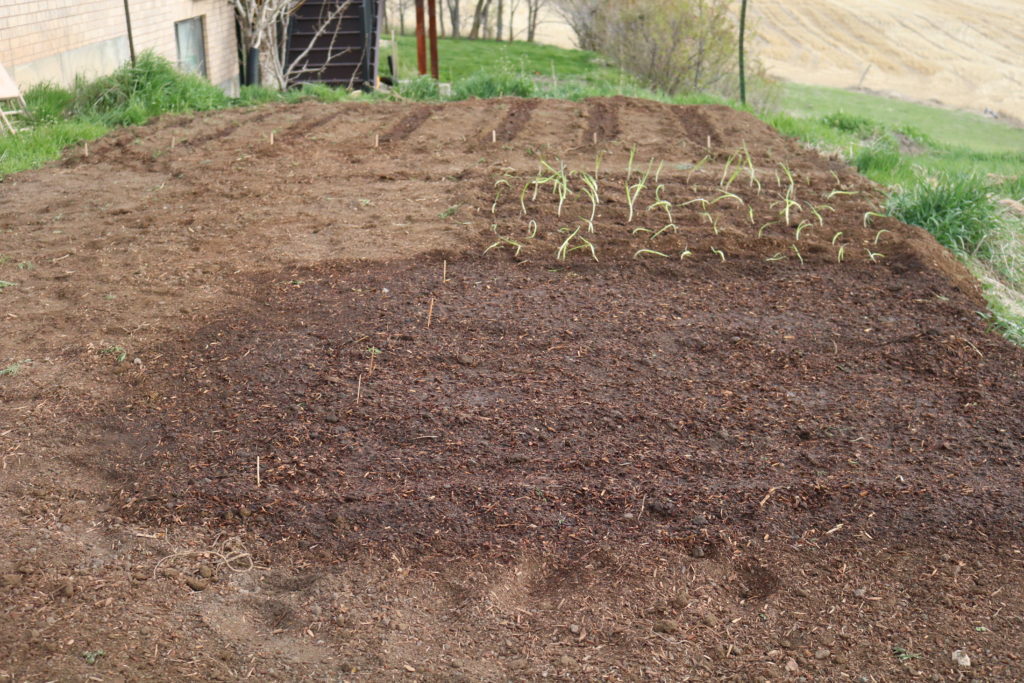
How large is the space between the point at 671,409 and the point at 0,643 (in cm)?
218

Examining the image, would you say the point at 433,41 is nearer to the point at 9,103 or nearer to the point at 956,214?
the point at 9,103

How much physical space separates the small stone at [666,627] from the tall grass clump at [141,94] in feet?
24.0

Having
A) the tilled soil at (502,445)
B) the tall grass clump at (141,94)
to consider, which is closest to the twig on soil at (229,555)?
the tilled soil at (502,445)

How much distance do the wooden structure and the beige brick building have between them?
1.01m

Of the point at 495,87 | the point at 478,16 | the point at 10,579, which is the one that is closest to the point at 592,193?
the point at 10,579

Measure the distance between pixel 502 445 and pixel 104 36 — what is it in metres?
7.74

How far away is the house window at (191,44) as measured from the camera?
10.3 meters

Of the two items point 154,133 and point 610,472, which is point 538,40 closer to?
point 154,133

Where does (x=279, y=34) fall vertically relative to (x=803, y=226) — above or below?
above

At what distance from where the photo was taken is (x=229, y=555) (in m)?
2.48

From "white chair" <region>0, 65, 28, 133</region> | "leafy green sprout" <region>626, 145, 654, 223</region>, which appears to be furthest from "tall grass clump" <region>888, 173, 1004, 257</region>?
"white chair" <region>0, 65, 28, 133</region>

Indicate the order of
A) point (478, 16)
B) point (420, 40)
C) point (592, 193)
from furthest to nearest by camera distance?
1. point (478, 16)
2. point (420, 40)
3. point (592, 193)

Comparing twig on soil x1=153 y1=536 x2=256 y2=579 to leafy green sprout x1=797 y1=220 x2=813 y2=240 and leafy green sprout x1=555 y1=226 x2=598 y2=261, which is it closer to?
leafy green sprout x1=555 y1=226 x2=598 y2=261

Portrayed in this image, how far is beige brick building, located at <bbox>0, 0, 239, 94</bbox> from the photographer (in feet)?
24.1
